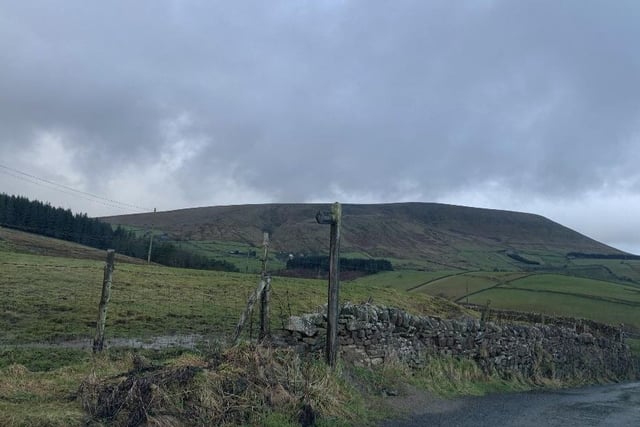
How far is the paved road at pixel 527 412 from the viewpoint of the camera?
1061cm

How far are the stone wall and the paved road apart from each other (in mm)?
1781

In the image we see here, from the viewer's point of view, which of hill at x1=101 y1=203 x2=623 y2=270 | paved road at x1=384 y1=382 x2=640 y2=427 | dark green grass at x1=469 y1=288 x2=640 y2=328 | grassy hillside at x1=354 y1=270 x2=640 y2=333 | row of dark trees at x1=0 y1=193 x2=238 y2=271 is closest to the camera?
paved road at x1=384 y1=382 x2=640 y2=427

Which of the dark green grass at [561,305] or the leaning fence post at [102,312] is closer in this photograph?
the leaning fence post at [102,312]

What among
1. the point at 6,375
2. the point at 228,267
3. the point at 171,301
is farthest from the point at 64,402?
the point at 228,267

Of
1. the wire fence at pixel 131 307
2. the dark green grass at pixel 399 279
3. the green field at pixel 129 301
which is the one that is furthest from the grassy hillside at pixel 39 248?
the dark green grass at pixel 399 279

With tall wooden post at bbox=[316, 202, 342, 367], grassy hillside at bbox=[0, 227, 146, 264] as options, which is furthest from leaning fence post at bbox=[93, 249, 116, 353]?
grassy hillside at bbox=[0, 227, 146, 264]

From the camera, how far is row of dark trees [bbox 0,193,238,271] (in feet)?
125

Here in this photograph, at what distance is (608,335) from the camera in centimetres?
2883

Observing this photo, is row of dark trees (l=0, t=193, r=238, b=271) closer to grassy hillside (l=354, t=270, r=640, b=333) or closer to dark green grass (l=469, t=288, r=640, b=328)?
grassy hillside (l=354, t=270, r=640, b=333)

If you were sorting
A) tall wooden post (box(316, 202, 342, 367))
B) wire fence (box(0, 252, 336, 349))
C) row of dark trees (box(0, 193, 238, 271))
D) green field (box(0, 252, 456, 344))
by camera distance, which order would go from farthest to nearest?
row of dark trees (box(0, 193, 238, 271))
green field (box(0, 252, 456, 344))
wire fence (box(0, 252, 336, 349))
tall wooden post (box(316, 202, 342, 367))

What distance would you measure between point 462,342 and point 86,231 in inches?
1543

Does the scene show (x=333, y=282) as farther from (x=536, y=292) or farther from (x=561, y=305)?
(x=536, y=292)

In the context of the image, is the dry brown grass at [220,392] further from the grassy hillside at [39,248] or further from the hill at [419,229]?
the hill at [419,229]

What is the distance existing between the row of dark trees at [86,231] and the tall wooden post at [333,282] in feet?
82.8
